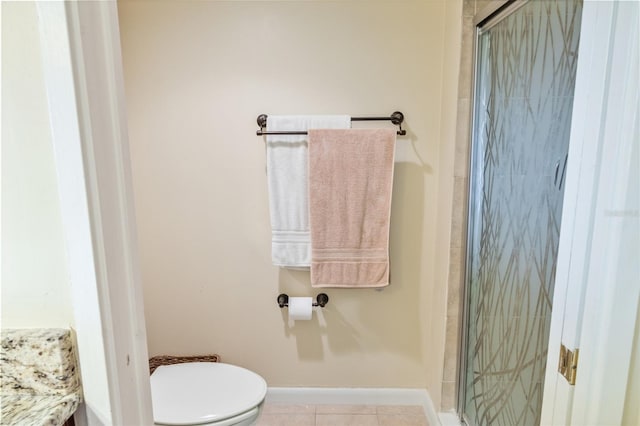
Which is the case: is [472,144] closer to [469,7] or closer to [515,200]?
[515,200]

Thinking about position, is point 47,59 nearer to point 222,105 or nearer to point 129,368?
point 129,368

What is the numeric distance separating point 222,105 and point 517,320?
1.58 meters

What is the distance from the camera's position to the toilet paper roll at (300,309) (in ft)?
5.72

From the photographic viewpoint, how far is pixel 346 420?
1789mm

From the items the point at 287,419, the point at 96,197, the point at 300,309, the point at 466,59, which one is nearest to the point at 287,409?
the point at 287,419

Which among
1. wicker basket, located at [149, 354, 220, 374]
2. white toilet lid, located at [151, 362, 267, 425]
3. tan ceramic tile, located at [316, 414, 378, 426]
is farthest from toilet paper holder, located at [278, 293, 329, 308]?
tan ceramic tile, located at [316, 414, 378, 426]

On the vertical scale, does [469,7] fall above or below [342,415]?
above

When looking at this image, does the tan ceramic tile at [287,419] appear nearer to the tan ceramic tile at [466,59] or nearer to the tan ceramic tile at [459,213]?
the tan ceramic tile at [459,213]

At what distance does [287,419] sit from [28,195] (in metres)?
1.76

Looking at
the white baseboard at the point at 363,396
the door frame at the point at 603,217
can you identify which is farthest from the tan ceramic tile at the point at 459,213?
the white baseboard at the point at 363,396

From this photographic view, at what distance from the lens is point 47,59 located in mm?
424

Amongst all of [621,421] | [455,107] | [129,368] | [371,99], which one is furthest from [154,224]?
[621,421]

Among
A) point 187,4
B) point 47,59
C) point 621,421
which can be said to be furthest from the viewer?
point 187,4

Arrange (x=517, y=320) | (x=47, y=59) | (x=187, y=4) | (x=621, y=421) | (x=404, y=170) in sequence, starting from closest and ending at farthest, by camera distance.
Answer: (x=47, y=59) < (x=621, y=421) < (x=517, y=320) < (x=187, y=4) < (x=404, y=170)
